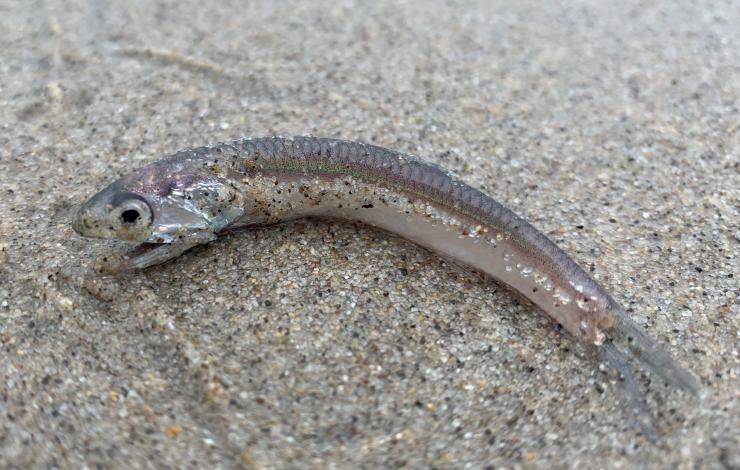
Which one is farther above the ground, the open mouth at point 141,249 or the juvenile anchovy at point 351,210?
the juvenile anchovy at point 351,210

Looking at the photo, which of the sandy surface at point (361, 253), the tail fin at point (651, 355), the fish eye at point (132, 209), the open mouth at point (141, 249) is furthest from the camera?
the open mouth at point (141, 249)

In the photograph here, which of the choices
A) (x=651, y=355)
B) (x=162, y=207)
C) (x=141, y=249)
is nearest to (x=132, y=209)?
(x=162, y=207)

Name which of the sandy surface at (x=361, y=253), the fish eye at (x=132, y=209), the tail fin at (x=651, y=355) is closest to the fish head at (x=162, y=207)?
the fish eye at (x=132, y=209)

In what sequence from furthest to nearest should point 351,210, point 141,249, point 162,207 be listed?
point 351,210, point 141,249, point 162,207

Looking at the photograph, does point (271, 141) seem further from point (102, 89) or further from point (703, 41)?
point (703, 41)

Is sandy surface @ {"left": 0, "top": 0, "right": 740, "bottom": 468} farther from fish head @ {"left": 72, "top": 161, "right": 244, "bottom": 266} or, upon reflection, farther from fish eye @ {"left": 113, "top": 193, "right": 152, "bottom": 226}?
fish eye @ {"left": 113, "top": 193, "right": 152, "bottom": 226}

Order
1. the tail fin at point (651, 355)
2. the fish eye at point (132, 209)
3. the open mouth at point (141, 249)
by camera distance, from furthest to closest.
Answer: the open mouth at point (141, 249) → the fish eye at point (132, 209) → the tail fin at point (651, 355)

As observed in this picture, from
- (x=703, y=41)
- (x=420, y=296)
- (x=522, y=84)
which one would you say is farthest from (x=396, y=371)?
(x=703, y=41)

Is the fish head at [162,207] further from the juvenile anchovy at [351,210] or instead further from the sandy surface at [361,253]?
the sandy surface at [361,253]

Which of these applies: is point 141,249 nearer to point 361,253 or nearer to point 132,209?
point 132,209
